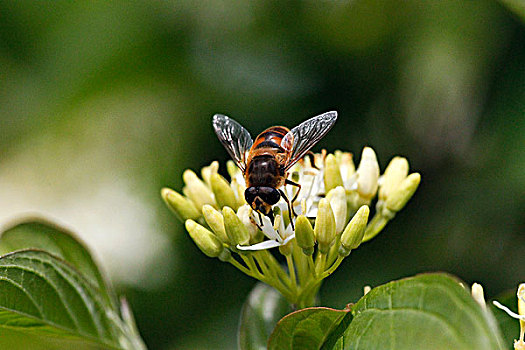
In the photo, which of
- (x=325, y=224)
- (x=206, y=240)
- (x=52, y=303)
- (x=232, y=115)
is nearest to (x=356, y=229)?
(x=325, y=224)

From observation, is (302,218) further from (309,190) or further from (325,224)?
(309,190)

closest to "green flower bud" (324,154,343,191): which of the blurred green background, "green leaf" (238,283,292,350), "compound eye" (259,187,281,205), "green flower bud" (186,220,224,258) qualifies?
"compound eye" (259,187,281,205)

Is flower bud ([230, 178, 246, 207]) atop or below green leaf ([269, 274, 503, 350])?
atop

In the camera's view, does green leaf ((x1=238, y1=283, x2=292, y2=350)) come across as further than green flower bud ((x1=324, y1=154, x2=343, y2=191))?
Yes

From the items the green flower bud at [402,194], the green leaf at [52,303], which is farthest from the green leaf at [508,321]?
the green leaf at [52,303]

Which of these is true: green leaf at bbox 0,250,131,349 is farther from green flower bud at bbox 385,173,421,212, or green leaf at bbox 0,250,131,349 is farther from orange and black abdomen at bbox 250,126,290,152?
green flower bud at bbox 385,173,421,212

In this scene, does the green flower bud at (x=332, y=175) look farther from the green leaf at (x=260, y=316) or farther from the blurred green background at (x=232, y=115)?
the blurred green background at (x=232, y=115)

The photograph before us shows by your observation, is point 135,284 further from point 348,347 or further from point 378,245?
point 348,347
